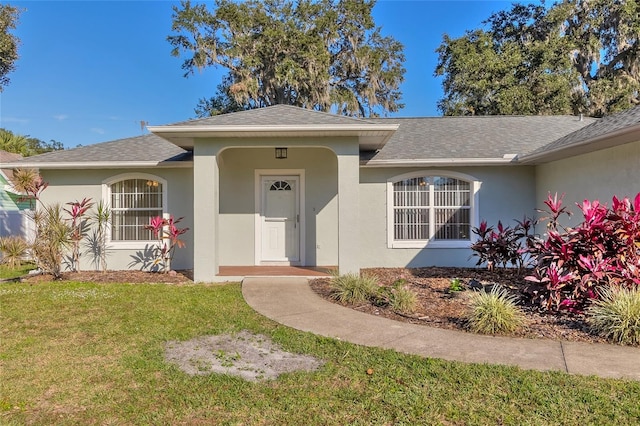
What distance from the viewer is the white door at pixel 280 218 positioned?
33.6ft

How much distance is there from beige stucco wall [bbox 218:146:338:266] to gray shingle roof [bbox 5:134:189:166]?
1351 millimetres

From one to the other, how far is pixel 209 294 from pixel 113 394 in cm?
368

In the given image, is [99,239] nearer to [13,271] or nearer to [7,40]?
[13,271]

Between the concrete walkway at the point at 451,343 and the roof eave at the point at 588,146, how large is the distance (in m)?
3.52

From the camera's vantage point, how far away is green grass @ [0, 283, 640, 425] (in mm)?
3027

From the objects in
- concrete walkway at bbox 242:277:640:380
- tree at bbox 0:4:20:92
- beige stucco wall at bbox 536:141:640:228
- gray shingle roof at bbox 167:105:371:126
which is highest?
tree at bbox 0:4:20:92

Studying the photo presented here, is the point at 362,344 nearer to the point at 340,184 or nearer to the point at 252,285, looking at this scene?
the point at 252,285

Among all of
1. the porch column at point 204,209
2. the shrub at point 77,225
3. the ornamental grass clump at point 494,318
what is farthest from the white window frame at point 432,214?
the shrub at point 77,225

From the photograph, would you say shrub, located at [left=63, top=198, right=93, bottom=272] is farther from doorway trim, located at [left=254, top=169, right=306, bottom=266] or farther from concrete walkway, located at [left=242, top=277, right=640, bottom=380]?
concrete walkway, located at [left=242, top=277, right=640, bottom=380]

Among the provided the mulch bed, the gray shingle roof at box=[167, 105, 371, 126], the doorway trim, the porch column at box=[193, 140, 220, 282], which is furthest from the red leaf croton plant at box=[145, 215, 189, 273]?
the mulch bed

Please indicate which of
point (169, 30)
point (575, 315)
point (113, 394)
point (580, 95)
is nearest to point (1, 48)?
point (169, 30)

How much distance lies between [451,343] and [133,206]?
8.59 meters

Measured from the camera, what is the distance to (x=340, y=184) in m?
8.21

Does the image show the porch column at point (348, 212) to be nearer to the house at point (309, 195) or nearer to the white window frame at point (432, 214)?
the house at point (309, 195)
